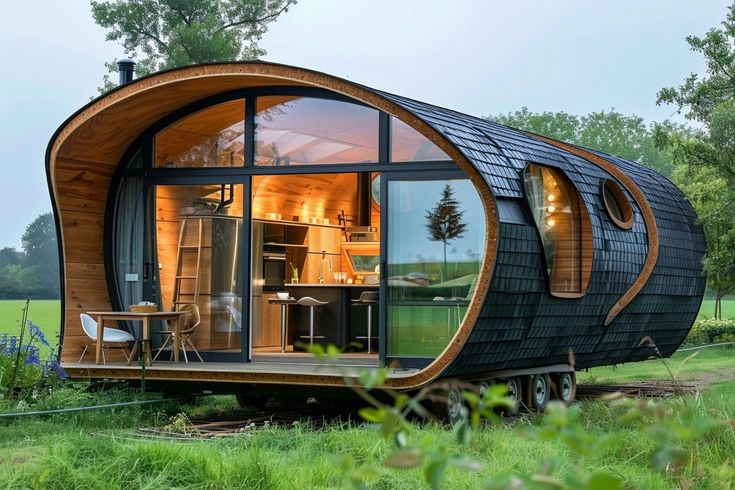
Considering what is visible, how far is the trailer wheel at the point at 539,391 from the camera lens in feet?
39.6

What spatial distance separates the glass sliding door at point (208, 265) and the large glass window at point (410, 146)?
6.24 feet

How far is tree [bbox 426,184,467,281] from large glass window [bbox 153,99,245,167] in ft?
7.46

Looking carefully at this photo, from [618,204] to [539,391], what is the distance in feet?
8.46

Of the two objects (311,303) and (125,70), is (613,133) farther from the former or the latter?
(125,70)

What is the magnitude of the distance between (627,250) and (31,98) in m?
35.4

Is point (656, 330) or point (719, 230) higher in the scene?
point (719, 230)

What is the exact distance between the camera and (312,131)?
11.8 m

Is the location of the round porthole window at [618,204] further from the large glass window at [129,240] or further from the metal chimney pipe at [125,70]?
the metal chimney pipe at [125,70]

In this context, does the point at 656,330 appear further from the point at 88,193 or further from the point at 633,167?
the point at 88,193

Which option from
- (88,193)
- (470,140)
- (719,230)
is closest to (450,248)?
(470,140)

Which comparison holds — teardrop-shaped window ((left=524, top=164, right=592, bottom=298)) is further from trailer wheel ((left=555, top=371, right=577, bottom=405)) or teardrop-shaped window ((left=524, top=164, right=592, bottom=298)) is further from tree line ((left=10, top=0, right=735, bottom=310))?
tree line ((left=10, top=0, right=735, bottom=310))

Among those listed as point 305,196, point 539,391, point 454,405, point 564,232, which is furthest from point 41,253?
point 454,405

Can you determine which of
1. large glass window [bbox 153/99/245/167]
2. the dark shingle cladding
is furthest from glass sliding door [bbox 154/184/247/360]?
the dark shingle cladding

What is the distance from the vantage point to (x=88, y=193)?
41.4 ft
